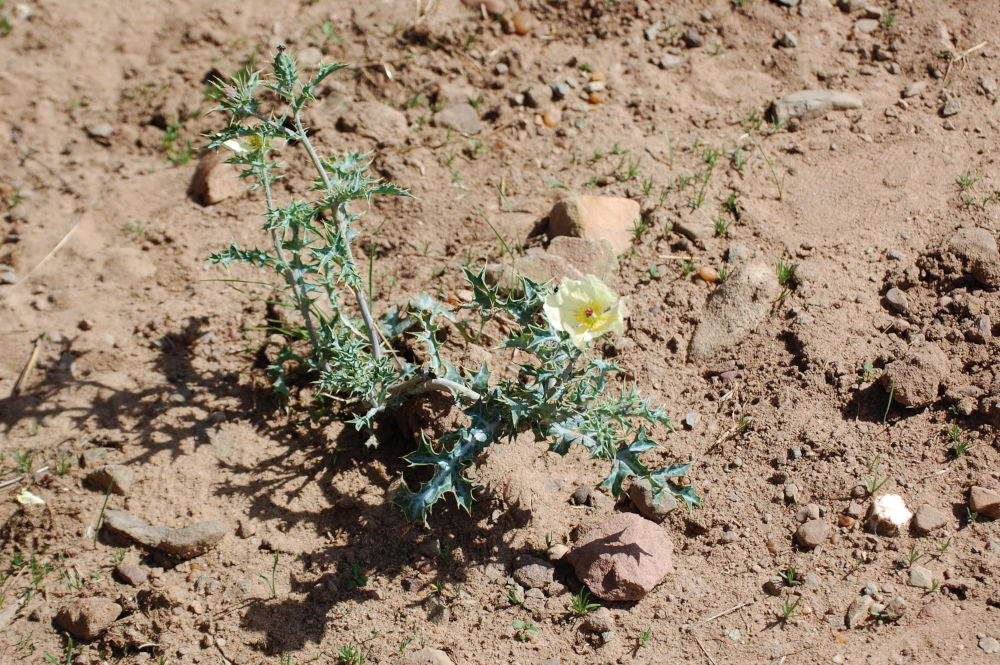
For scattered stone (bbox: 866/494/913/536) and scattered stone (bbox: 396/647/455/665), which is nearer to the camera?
scattered stone (bbox: 396/647/455/665)

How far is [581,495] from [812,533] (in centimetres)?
77

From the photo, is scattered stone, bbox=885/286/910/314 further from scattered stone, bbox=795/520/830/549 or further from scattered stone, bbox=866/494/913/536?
scattered stone, bbox=795/520/830/549

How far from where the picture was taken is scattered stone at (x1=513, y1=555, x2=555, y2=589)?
8.90ft

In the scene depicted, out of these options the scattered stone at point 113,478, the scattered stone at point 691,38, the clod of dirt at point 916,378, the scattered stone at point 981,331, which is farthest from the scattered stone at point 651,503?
the scattered stone at point 691,38

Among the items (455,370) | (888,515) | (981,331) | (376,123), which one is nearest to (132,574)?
(455,370)

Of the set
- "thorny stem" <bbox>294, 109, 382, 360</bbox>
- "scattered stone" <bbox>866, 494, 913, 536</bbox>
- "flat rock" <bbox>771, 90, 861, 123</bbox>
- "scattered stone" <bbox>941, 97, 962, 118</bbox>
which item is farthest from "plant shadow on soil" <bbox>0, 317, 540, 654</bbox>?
"scattered stone" <bbox>941, 97, 962, 118</bbox>

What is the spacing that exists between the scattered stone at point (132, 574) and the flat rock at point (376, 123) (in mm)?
A: 2213

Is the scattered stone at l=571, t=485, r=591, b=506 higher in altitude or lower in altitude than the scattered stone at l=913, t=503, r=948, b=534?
lower

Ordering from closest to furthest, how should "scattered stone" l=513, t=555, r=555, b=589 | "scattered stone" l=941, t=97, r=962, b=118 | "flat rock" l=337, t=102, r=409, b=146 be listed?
"scattered stone" l=513, t=555, r=555, b=589 → "scattered stone" l=941, t=97, r=962, b=118 → "flat rock" l=337, t=102, r=409, b=146

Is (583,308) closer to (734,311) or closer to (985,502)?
(734,311)

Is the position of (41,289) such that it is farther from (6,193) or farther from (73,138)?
(73,138)


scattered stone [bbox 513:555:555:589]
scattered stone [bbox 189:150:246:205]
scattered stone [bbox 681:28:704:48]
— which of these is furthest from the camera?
scattered stone [bbox 681:28:704:48]

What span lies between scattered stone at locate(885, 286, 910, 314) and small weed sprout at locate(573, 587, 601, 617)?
1.63 m

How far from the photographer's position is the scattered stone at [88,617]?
8.73 feet
